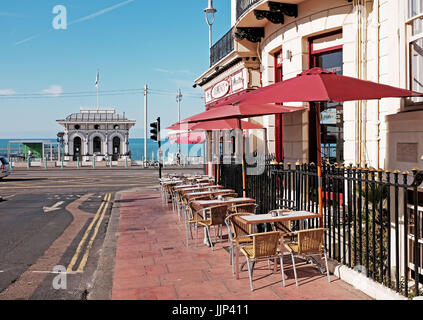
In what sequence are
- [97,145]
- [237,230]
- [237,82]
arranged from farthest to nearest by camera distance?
1. [97,145]
2. [237,82]
3. [237,230]

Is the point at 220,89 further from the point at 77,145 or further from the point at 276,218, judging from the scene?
the point at 77,145

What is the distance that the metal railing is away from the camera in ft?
15.0

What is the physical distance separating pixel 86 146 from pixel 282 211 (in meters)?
Answer: 53.2

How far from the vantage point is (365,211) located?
5.95 m

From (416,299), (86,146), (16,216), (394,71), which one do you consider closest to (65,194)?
(16,216)

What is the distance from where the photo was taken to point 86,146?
185 ft

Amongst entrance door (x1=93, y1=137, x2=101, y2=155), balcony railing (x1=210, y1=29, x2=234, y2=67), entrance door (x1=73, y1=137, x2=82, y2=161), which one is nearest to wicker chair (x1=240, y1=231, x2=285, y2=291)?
balcony railing (x1=210, y1=29, x2=234, y2=67)

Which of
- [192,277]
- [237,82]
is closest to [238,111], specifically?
[192,277]

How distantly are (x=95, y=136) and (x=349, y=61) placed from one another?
51.3 meters

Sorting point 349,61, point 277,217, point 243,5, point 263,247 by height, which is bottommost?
point 263,247

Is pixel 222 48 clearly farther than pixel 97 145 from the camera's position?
No

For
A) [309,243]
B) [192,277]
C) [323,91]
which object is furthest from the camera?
[192,277]

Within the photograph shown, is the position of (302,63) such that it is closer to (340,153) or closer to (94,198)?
(340,153)

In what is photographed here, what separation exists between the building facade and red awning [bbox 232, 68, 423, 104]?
51.4 metres
